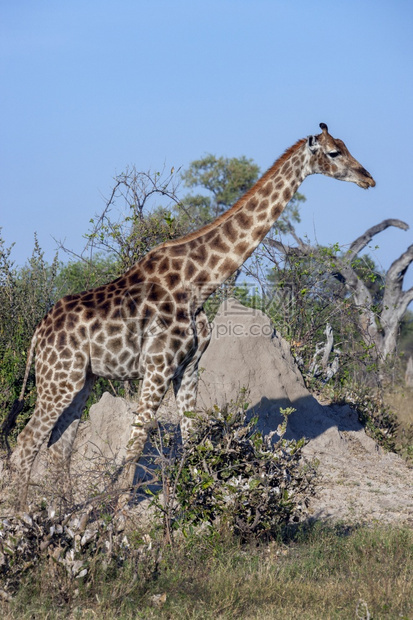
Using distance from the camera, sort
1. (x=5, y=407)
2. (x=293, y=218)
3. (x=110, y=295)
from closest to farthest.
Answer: (x=110, y=295) → (x=5, y=407) → (x=293, y=218)

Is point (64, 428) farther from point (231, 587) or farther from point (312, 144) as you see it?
point (312, 144)

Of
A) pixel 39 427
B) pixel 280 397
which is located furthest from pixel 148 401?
pixel 280 397

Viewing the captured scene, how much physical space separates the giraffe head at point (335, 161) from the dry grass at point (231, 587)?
371 cm

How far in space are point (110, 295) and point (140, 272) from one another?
0.40 meters

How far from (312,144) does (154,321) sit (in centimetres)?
249

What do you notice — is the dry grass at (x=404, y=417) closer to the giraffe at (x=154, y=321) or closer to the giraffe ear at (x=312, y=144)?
the giraffe at (x=154, y=321)

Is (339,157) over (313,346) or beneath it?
over

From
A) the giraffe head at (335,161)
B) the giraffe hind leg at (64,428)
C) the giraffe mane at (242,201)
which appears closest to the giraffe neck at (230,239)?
Answer: the giraffe mane at (242,201)

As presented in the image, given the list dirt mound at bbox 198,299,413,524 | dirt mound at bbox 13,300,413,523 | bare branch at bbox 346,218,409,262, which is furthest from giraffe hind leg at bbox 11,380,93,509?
bare branch at bbox 346,218,409,262

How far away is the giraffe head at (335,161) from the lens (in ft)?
26.0

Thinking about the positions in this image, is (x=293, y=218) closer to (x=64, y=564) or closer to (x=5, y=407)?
(x=5, y=407)

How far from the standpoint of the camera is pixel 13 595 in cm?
511

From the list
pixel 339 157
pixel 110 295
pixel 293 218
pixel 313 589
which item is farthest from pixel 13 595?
pixel 293 218

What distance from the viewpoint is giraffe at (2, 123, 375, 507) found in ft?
24.8
